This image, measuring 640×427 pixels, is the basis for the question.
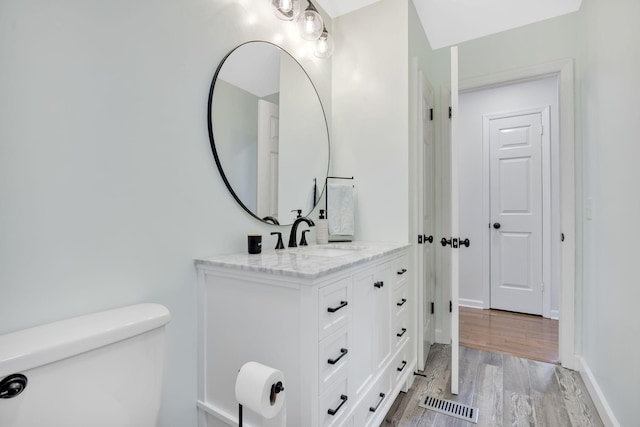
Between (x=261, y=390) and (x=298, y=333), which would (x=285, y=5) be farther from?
(x=261, y=390)

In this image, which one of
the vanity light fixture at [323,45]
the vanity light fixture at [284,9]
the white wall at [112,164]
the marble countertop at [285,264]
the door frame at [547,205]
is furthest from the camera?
the door frame at [547,205]

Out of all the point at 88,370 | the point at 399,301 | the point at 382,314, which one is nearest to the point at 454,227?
the point at 399,301

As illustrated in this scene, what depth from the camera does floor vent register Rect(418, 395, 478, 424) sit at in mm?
1614

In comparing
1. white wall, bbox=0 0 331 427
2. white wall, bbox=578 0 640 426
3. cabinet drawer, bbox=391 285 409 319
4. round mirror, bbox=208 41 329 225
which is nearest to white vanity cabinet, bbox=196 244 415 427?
white wall, bbox=0 0 331 427

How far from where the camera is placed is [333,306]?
3.73ft

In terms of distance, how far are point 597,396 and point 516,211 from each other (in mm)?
2024

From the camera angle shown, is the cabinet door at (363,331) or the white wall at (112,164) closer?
the white wall at (112,164)

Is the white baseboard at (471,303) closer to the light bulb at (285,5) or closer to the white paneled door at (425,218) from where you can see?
the white paneled door at (425,218)

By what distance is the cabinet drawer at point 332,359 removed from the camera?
1055 mm

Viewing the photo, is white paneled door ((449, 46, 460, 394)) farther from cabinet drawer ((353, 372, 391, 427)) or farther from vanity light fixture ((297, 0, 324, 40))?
vanity light fixture ((297, 0, 324, 40))

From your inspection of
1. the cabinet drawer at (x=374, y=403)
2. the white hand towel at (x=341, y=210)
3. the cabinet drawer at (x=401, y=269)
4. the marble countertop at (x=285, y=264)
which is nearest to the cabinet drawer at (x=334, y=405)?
the cabinet drawer at (x=374, y=403)

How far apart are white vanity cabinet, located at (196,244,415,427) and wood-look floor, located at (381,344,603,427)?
1.12 ft

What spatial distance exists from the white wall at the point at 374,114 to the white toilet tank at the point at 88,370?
1.46m

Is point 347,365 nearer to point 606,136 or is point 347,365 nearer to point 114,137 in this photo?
point 114,137
